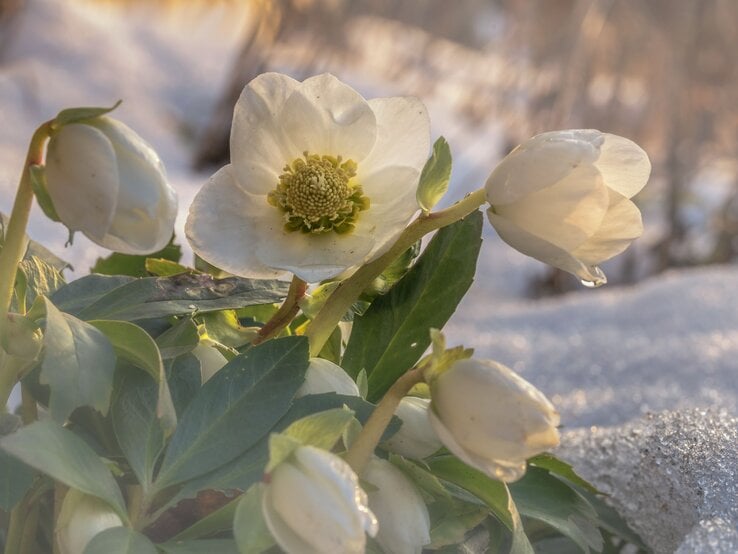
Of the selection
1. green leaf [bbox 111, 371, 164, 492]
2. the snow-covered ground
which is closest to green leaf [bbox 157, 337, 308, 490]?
green leaf [bbox 111, 371, 164, 492]

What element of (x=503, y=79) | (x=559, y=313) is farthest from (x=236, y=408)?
(x=503, y=79)

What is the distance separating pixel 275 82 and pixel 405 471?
4.1 inches

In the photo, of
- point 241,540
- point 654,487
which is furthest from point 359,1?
point 241,540

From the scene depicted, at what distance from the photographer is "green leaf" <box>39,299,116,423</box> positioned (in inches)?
7.9

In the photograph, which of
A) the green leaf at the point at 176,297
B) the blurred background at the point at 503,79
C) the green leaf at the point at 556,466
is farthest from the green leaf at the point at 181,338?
the blurred background at the point at 503,79

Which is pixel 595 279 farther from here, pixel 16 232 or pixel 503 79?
pixel 503 79

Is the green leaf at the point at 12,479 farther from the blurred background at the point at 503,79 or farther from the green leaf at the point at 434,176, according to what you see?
the blurred background at the point at 503,79

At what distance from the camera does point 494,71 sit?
1309 millimetres

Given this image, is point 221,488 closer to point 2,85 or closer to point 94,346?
point 94,346

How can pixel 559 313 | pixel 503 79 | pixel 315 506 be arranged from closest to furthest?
pixel 315 506
pixel 559 313
pixel 503 79

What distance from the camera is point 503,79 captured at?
1.22 m

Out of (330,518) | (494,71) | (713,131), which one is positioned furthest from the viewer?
(494,71)

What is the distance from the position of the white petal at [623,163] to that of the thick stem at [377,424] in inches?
2.9

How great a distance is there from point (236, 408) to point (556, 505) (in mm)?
97
